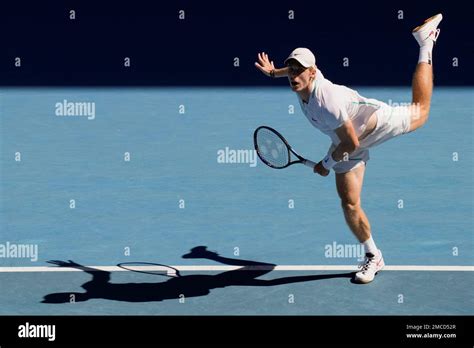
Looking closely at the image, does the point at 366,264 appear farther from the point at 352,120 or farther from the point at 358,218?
the point at 352,120

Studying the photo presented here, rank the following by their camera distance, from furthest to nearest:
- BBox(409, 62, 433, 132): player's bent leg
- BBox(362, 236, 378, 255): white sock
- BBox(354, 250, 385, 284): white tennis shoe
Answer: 1. BBox(409, 62, 433, 132): player's bent leg
2. BBox(362, 236, 378, 255): white sock
3. BBox(354, 250, 385, 284): white tennis shoe

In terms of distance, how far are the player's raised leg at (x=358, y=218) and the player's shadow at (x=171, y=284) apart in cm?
24

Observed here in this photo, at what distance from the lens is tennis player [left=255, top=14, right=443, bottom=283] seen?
1002 cm

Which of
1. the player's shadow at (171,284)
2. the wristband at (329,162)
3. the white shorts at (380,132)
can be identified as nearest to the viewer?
the wristband at (329,162)

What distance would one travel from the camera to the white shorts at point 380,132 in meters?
10.4

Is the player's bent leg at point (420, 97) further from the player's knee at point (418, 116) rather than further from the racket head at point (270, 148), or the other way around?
the racket head at point (270, 148)
